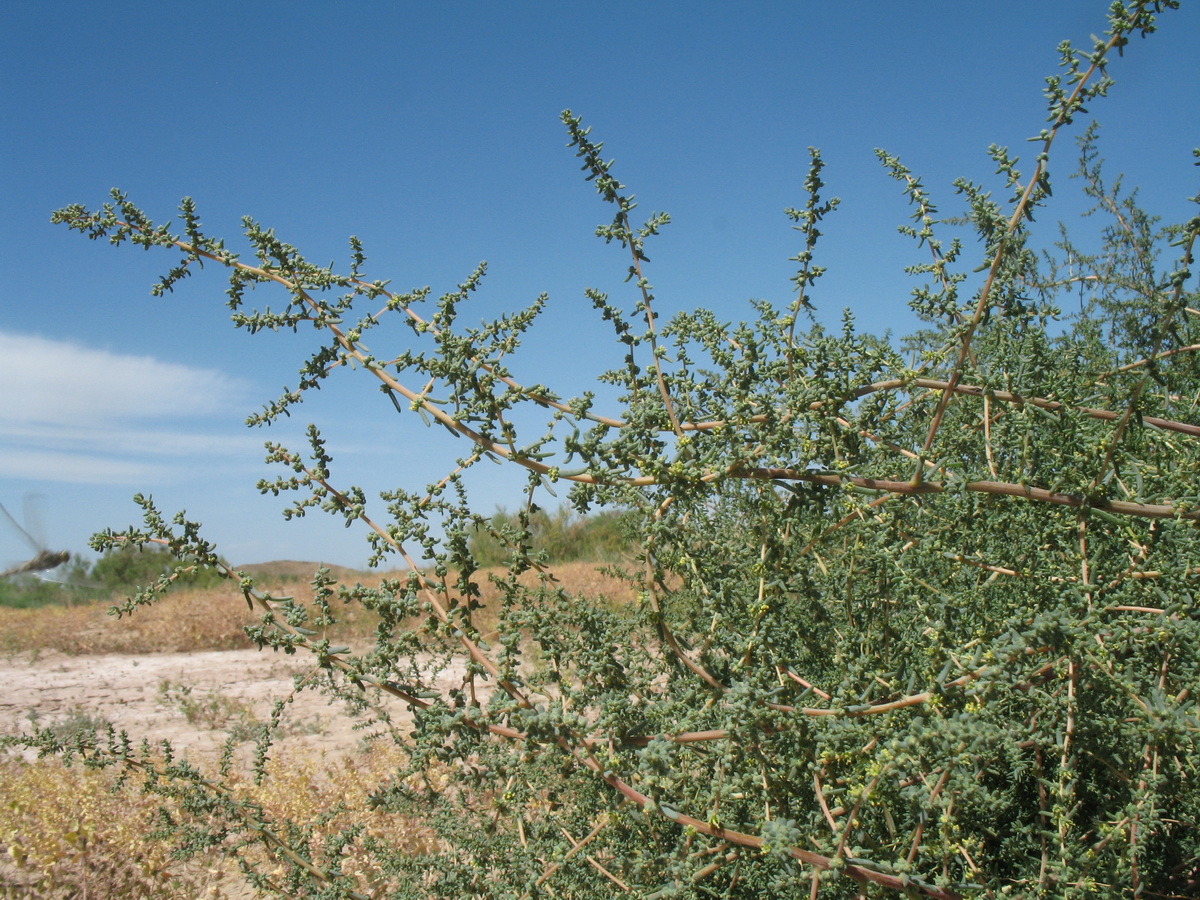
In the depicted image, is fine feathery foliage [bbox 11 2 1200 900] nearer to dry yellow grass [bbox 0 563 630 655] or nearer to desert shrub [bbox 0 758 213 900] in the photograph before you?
desert shrub [bbox 0 758 213 900]

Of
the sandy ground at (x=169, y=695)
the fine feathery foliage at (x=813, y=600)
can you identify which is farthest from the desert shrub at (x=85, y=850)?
the fine feathery foliage at (x=813, y=600)

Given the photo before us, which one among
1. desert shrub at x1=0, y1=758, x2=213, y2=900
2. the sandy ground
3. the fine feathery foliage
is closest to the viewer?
the fine feathery foliage

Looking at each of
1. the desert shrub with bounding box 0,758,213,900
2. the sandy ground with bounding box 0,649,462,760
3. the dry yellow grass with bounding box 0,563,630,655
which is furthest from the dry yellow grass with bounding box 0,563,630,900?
the dry yellow grass with bounding box 0,563,630,655

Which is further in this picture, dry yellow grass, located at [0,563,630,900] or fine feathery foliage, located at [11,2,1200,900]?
dry yellow grass, located at [0,563,630,900]

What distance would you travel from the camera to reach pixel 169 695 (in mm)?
8727

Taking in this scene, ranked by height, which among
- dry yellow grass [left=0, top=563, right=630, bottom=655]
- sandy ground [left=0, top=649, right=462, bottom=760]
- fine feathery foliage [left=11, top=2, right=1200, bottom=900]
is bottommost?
sandy ground [left=0, top=649, right=462, bottom=760]

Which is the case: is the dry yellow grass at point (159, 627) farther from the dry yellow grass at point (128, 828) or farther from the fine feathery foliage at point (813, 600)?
→ the fine feathery foliage at point (813, 600)

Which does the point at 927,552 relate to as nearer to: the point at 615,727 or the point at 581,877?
the point at 615,727

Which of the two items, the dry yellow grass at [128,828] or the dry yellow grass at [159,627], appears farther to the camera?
the dry yellow grass at [159,627]

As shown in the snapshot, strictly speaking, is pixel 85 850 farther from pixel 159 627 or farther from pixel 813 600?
pixel 159 627

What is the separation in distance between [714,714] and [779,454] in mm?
501

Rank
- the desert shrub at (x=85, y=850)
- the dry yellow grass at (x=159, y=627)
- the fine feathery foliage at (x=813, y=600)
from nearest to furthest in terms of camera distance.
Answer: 1. the fine feathery foliage at (x=813, y=600)
2. the desert shrub at (x=85, y=850)
3. the dry yellow grass at (x=159, y=627)

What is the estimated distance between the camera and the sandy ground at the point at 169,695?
24.5 feet

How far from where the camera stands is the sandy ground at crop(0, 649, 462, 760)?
7.45 metres
